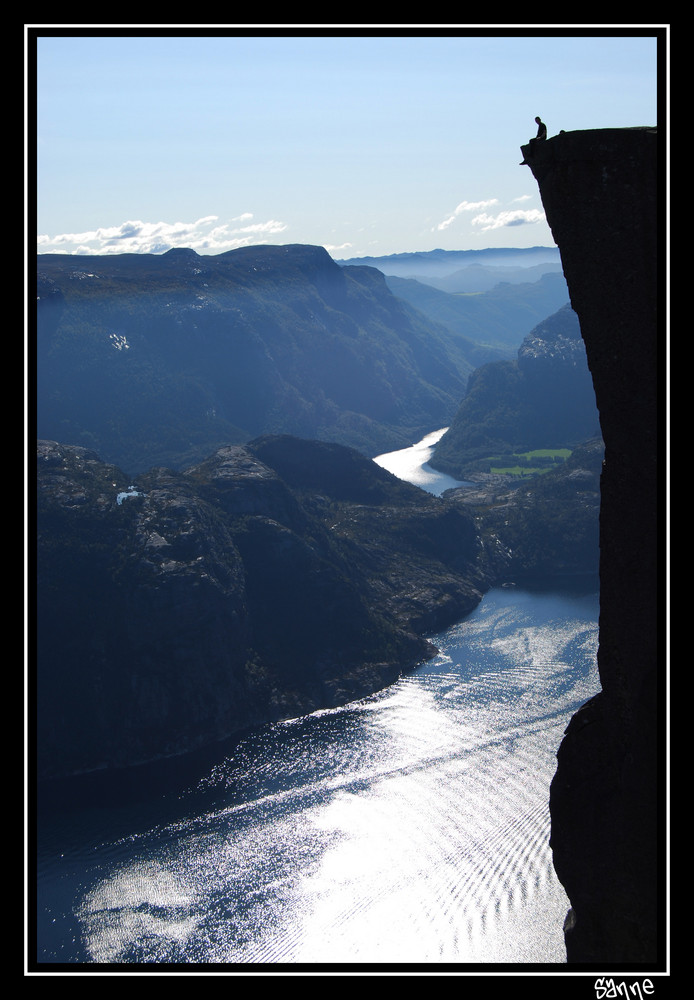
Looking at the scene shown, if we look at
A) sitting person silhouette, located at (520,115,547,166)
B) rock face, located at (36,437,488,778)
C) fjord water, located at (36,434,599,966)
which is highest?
sitting person silhouette, located at (520,115,547,166)

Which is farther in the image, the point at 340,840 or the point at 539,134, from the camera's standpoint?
the point at 340,840

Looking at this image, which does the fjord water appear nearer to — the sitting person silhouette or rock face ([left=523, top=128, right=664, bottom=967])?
rock face ([left=523, top=128, right=664, bottom=967])

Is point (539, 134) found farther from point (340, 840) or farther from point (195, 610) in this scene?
point (195, 610)

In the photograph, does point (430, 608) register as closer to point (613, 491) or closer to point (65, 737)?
point (65, 737)

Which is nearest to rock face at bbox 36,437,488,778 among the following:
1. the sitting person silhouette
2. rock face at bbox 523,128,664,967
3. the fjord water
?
the fjord water

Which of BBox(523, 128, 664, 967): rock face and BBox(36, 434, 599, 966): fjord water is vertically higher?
BBox(523, 128, 664, 967): rock face

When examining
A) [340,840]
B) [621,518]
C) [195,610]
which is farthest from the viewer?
[195,610]

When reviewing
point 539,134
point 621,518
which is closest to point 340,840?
point 621,518
